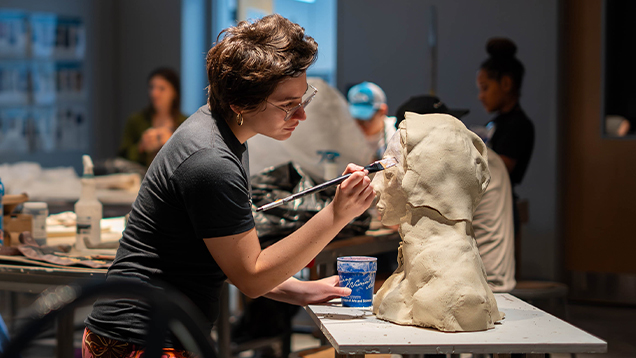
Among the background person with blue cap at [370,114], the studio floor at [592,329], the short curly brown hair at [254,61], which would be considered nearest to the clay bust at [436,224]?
the short curly brown hair at [254,61]

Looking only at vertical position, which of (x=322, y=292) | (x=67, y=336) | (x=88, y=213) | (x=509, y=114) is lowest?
(x=67, y=336)

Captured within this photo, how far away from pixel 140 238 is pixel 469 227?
0.84 m

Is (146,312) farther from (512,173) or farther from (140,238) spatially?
(512,173)

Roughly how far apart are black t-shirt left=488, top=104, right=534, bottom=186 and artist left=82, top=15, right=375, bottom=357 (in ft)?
7.33

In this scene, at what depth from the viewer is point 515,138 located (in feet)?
11.5

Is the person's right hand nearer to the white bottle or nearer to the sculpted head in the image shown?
the sculpted head

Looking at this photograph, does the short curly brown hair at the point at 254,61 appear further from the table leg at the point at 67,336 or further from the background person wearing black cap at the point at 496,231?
the background person wearing black cap at the point at 496,231

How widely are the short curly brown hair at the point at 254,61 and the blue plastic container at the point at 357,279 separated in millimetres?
542

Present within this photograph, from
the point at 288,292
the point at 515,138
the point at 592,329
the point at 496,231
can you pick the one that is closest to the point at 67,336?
the point at 288,292

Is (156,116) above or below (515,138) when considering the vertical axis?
above

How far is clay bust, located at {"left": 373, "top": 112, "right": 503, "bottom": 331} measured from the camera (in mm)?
1520

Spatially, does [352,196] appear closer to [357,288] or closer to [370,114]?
[357,288]

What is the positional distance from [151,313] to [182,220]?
1.80 feet

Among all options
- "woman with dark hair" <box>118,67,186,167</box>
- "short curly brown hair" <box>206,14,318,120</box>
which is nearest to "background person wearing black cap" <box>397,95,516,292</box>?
"short curly brown hair" <box>206,14,318,120</box>
